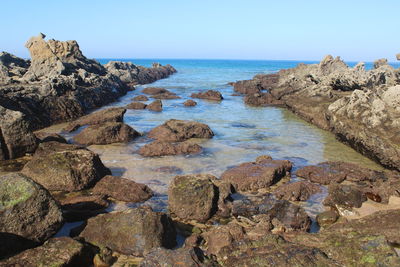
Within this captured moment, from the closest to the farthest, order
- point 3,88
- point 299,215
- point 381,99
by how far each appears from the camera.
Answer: point 299,215 → point 381,99 → point 3,88

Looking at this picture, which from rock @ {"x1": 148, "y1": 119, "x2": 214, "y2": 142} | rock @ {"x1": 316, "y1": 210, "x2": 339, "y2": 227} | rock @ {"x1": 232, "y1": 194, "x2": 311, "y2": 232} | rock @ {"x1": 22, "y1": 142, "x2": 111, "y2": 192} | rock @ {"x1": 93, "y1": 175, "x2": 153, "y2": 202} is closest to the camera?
rock @ {"x1": 232, "y1": 194, "x2": 311, "y2": 232}

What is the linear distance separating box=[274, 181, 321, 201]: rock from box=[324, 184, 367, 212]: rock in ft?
2.09

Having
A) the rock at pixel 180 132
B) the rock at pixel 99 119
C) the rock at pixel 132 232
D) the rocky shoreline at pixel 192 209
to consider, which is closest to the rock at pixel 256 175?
the rocky shoreline at pixel 192 209

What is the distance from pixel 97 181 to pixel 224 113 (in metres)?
16.2

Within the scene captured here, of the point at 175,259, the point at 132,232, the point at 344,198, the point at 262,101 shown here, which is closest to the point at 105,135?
the point at 132,232

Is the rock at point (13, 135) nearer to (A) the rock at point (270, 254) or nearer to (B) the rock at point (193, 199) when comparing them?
(B) the rock at point (193, 199)

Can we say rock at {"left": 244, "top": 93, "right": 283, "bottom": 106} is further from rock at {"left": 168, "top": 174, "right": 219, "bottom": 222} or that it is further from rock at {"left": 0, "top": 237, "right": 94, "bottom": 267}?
rock at {"left": 0, "top": 237, "right": 94, "bottom": 267}

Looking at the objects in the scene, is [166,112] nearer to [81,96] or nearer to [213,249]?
[81,96]

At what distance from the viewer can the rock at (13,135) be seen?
469 inches

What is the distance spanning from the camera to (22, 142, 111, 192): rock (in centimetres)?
939

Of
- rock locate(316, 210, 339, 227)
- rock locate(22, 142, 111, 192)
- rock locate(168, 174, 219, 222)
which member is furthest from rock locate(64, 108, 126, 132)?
rock locate(316, 210, 339, 227)

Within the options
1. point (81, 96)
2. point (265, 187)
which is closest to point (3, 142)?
point (265, 187)

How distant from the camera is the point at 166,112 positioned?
82.4 ft

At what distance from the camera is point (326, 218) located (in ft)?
26.0
